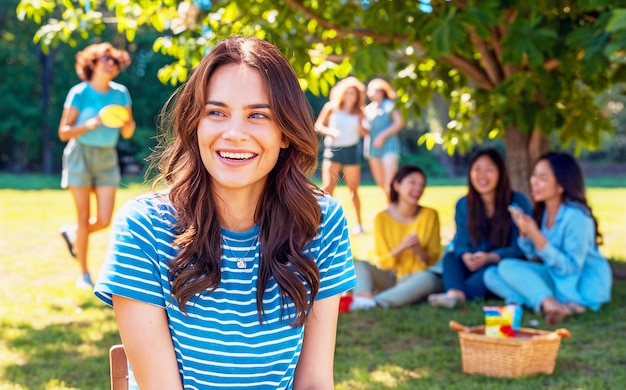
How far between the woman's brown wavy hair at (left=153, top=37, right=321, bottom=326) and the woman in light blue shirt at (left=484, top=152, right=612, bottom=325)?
12.0ft

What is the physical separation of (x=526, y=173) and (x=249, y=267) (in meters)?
5.17

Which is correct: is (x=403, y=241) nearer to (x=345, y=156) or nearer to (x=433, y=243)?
(x=433, y=243)

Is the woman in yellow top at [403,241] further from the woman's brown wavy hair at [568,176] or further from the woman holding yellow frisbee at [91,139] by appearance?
the woman holding yellow frisbee at [91,139]

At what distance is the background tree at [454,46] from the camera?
Answer: 492cm

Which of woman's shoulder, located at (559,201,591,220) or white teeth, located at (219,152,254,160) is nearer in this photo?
white teeth, located at (219,152,254,160)

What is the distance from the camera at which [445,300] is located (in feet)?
19.0

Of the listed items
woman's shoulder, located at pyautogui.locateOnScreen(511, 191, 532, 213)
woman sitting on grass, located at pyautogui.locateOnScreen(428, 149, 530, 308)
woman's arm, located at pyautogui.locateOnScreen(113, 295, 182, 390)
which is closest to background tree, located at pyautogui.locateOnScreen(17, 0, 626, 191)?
woman sitting on grass, located at pyautogui.locateOnScreen(428, 149, 530, 308)

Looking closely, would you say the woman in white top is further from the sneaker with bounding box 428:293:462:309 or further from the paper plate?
the sneaker with bounding box 428:293:462:309

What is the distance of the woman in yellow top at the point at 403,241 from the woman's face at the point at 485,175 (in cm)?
43

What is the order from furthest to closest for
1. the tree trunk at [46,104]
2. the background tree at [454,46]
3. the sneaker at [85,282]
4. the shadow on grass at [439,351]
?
the tree trunk at [46,104]
the sneaker at [85,282]
the background tree at [454,46]
the shadow on grass at [439,351]

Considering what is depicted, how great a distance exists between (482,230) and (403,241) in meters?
0.52

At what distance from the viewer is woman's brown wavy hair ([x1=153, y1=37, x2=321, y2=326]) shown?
6.35ft

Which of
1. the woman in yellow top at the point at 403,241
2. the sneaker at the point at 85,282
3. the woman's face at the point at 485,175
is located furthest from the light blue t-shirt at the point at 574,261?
the sneaker at the point at 85,282

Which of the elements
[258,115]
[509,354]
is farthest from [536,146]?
[258,115]
